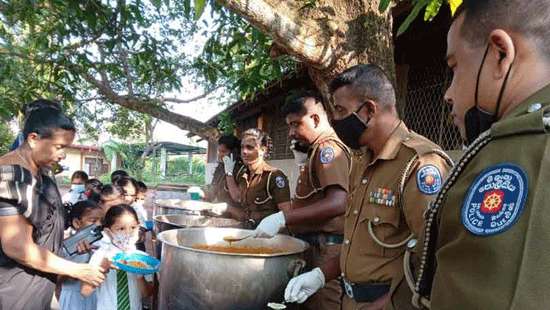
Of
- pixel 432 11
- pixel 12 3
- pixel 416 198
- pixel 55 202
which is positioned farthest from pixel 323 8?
pixel 12 3

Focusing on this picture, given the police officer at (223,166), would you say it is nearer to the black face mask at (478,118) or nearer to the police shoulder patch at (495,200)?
the black face mask at (478,118)

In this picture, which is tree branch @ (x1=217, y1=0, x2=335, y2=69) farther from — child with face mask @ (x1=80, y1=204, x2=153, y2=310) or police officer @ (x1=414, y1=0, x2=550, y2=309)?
police officer @ (x1=414, y1=0, x2=550, y2=309)

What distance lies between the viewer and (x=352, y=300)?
167 cm

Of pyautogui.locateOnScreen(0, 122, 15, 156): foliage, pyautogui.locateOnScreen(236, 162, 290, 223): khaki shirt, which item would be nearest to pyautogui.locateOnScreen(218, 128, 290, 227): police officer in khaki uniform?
pyautogui.locateOnScreen(236, 162, 290, 223): khaki shirt

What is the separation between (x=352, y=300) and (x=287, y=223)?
0.80 metres

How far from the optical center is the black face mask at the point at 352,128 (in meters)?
1.73

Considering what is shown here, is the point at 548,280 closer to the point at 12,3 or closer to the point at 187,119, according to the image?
the point at 12,3

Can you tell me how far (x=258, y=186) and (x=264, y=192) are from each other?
79mm

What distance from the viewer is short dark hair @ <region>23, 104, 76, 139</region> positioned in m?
2.07

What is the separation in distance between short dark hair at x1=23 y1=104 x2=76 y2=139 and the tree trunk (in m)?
1.23

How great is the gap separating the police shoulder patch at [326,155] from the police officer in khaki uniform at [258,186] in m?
1.05

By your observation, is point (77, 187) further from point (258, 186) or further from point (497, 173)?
point (497, 173)

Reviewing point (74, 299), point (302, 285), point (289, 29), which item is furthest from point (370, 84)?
point (74, 299)

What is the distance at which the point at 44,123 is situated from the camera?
81.8 inches
